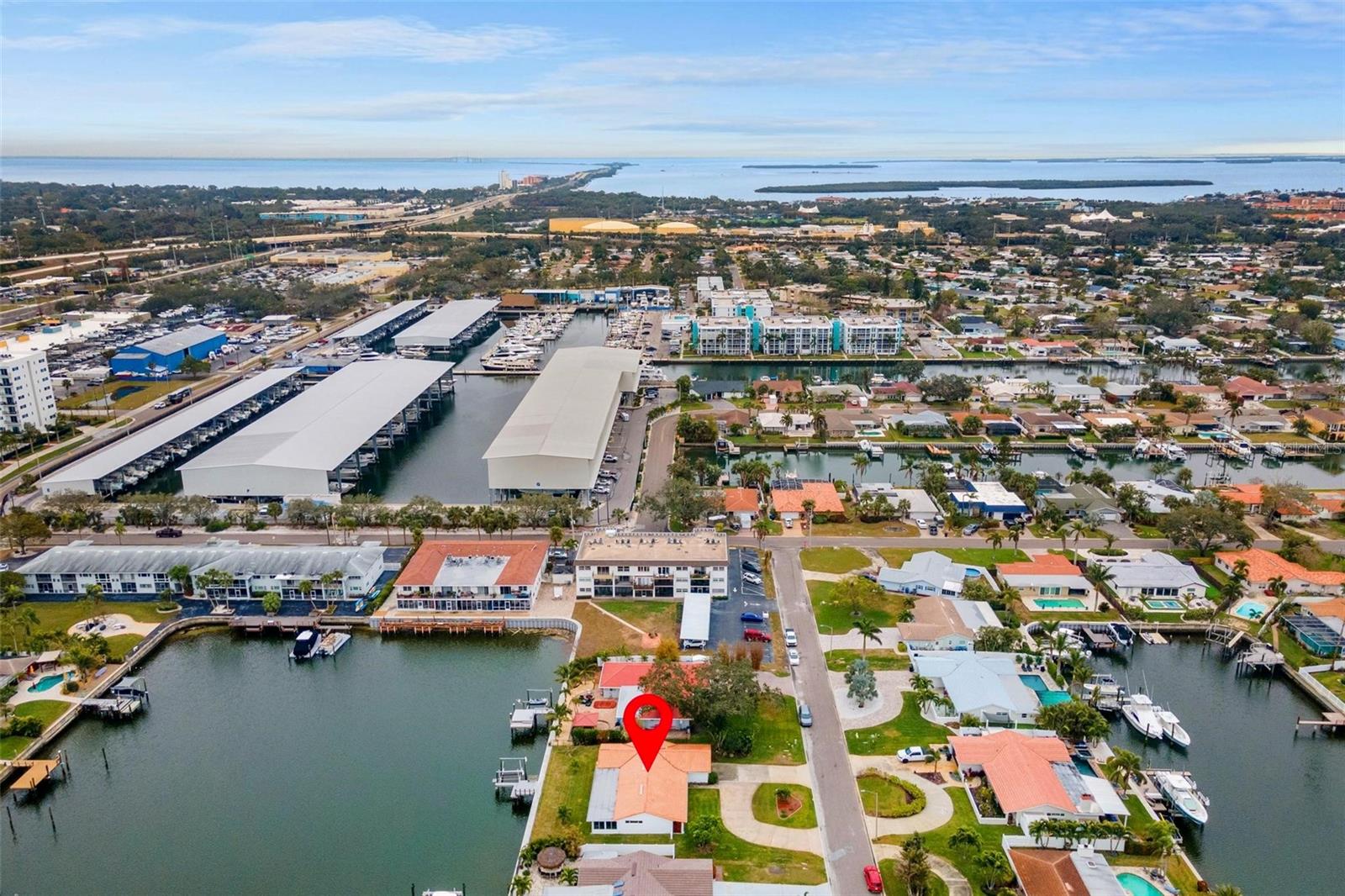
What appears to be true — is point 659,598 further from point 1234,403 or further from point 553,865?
point 1234,403

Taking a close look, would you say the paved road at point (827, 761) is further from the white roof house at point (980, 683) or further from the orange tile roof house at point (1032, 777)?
the white roof house at point (980, 683)

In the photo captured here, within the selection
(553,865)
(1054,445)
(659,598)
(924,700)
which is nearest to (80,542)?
(659,598)

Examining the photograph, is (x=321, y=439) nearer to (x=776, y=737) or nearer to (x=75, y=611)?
(x=75, y=611)

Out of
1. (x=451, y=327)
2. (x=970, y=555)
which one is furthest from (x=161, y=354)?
(x=970, y=555)

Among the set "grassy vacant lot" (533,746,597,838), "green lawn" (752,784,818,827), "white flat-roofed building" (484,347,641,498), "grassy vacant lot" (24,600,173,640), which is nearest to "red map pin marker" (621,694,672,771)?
"grassy vacant lot" (533,746,597,838)

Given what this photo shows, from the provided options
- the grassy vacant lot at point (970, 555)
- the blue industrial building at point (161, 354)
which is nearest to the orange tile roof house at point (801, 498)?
the grassy vacant lot at point (970, 555)

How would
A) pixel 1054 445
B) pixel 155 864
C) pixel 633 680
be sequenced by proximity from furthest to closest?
pixel 1054 445, pixel 633 680, pixel 155 864
